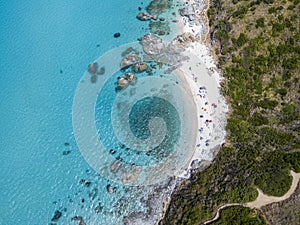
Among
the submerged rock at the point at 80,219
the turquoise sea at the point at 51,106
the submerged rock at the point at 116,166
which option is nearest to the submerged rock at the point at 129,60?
the turquoise sea at the point at 51,106

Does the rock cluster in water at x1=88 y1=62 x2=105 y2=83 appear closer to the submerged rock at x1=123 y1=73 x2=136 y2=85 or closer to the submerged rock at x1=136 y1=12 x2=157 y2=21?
the submerged rock at x1=123 y1=73 x2=136 y2=85

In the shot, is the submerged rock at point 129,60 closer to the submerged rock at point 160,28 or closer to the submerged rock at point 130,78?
the submerged rock at point 130,78

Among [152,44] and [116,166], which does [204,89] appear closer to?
[152,44]

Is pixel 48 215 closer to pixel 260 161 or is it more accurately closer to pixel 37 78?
pixel 37 78

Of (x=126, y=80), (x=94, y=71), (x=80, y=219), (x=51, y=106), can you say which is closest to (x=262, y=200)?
(x=80, y=219)

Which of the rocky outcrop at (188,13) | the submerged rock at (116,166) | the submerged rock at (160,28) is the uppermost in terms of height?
the rocky outcrop at (188,13)

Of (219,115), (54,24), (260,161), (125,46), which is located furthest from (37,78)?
(260,161)
